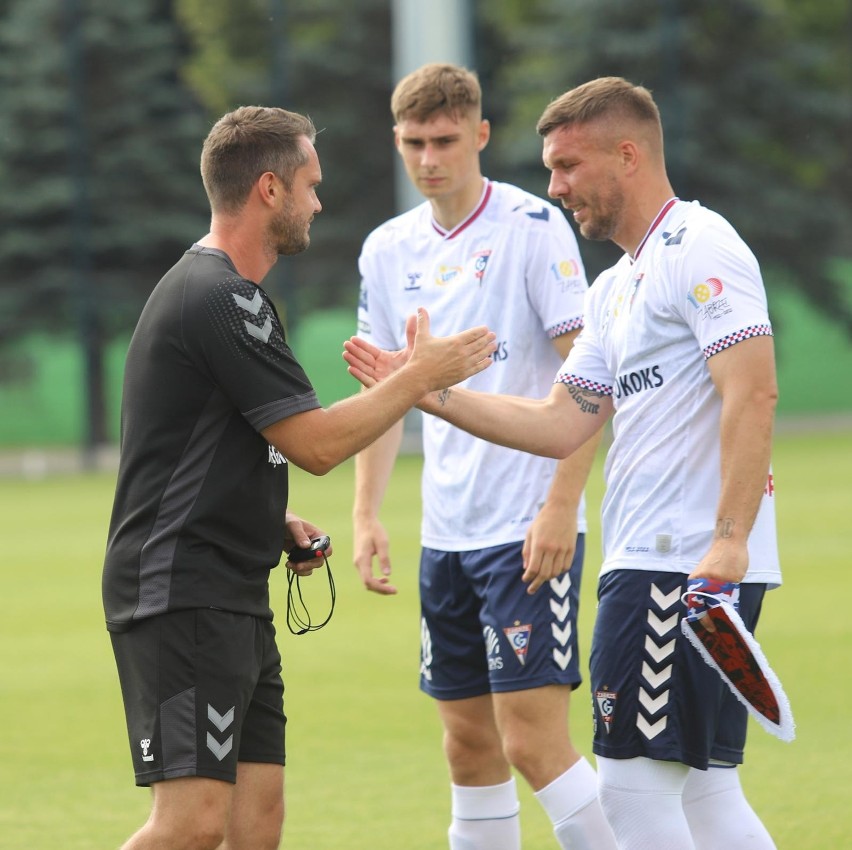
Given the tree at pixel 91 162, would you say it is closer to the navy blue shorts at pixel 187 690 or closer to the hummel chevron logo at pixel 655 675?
the navy blue shorts at pixel 187 690

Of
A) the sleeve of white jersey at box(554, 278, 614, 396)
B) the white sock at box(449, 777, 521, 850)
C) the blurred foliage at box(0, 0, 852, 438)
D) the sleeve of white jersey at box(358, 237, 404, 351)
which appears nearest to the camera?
the sleeve of white jersey at box(554, 278, 614, 396)

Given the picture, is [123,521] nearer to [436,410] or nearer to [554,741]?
[436,410]

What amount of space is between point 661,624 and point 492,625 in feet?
3.61

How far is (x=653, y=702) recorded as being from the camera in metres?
4.34

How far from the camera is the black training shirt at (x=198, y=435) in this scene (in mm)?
4191

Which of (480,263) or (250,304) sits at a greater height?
(480,263)

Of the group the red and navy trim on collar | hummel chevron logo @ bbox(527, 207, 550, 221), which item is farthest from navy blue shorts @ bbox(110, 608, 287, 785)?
hummel chevron logo @ bbox(527, 207, 550, 221)

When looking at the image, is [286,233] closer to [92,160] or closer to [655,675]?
[655,675]

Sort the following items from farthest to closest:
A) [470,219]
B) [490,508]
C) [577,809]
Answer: [470,219] < [490,508] < [577,809]

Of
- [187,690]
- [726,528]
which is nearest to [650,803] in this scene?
[726,528]

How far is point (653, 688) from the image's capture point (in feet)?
14.3

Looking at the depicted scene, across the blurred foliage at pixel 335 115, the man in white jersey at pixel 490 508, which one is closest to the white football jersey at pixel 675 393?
the man in white jersey at pixel 490 508

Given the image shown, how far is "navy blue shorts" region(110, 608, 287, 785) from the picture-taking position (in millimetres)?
4184

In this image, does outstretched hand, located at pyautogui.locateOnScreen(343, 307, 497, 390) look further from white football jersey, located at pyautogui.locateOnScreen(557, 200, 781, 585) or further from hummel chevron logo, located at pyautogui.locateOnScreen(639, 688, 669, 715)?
hummel chevron logo, located at pyautogui.locateOnScreen(639, 688, 669, 715)
